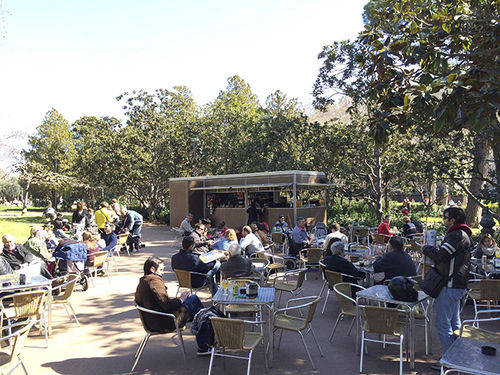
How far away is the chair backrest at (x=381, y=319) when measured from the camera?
3957 mm

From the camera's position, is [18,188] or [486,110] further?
[18,188]

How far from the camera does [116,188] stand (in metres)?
25.8

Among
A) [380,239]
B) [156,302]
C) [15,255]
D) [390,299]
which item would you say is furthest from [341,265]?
[15,255]

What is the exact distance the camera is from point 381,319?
401 centimetres

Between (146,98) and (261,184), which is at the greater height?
(146,98)

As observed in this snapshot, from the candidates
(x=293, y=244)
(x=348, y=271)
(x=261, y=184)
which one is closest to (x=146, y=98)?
(x=261, y=184)

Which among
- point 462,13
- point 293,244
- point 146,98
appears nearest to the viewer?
point 462,13

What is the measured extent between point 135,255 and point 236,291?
809cm

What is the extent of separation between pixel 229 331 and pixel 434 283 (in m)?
2.18

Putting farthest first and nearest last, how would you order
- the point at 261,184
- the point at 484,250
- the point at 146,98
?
the point at 146,98 → the point at 261,184 → the point at 484,250

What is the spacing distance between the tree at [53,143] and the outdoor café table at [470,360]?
36809 mm

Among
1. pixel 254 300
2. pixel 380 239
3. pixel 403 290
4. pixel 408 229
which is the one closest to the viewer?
pixel 403 290

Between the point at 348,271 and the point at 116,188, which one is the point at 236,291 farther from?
the point at 116,188

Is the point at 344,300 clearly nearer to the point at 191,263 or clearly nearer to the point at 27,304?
the point at 191,263
